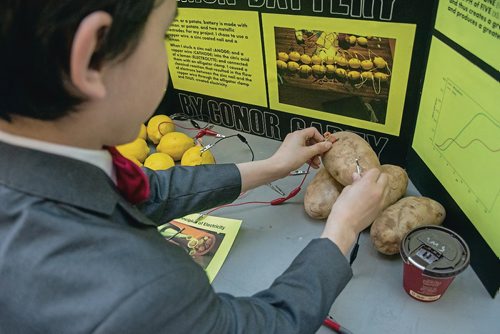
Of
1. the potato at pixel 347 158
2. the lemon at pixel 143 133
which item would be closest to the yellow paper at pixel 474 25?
the potato at pixel 347 158

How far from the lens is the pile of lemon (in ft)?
2.95

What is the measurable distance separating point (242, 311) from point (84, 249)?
0.64 ft

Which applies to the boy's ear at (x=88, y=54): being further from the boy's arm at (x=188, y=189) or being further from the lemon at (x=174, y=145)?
the lemon at (x=174, y=145)

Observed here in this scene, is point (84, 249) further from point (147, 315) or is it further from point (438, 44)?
point (438, 44)

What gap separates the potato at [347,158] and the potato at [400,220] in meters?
0.09

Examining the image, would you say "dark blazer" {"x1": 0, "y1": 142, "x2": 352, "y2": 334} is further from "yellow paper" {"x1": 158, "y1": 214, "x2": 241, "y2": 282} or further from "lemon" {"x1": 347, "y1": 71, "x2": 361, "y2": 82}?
"lemon" {"x1": 347, "y1": 71, "x2": 361, "y2": 82}

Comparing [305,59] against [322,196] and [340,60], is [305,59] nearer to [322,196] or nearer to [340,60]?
[340,60]

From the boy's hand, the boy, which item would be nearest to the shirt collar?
the boy

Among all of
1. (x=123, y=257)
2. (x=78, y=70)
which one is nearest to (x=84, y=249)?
(x=123, y=257)

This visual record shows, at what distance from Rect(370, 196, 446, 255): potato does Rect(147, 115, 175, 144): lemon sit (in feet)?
1.90

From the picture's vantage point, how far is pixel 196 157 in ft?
2.94

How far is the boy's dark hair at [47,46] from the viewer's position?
0.98ft

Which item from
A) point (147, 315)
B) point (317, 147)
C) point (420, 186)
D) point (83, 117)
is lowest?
point (420, 186)

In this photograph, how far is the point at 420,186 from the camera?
79 cm
